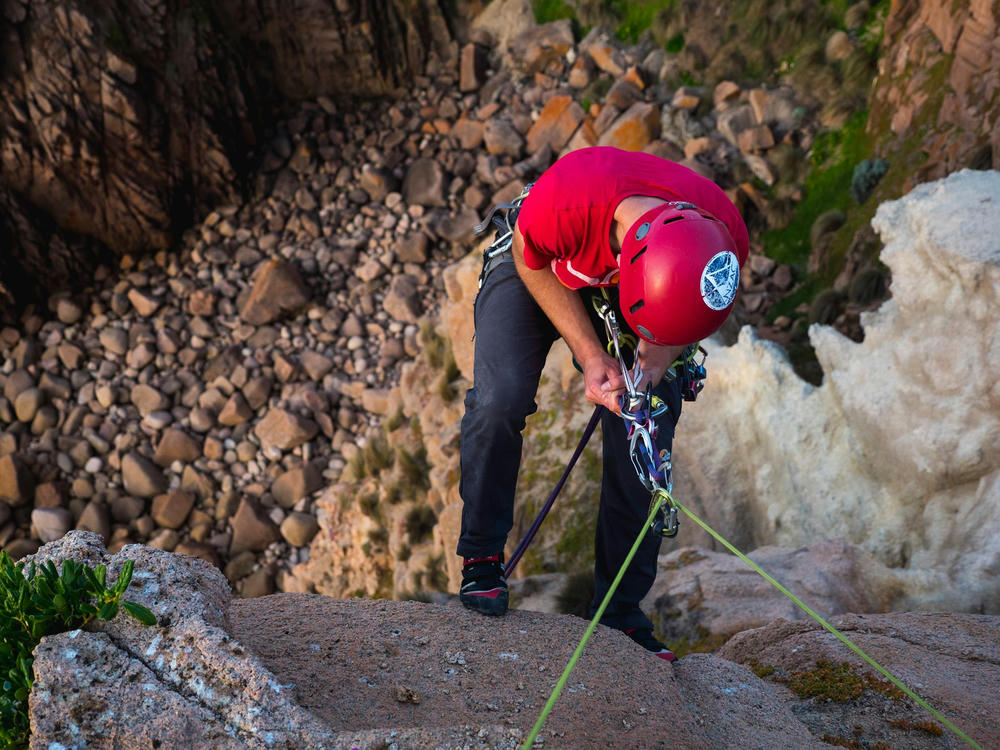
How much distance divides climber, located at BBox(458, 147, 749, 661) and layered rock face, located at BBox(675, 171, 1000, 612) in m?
2.14

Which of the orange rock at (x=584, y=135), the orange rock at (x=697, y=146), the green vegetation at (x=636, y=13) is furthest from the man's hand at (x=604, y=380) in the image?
the green vegetation at (x=636, y=13)

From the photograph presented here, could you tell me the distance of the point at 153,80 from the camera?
1591cm

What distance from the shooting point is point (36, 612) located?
2555 millimetres

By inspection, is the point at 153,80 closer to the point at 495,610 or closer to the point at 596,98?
the point at 596,98

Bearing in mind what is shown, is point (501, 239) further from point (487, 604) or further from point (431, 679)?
point (431, 679)

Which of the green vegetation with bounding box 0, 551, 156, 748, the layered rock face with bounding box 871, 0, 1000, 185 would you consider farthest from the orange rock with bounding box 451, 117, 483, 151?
the green vegetation with bounding box 0, 551, 156, 748

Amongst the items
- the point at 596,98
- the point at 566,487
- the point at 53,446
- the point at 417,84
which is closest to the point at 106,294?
the point at 53,446

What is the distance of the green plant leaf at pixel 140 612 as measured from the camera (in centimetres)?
253

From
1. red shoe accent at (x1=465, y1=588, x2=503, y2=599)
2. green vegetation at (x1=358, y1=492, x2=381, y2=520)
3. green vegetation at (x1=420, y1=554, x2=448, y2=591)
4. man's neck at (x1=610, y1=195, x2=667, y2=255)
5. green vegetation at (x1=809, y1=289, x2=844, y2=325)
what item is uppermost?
man's neck at (x1=610, y1=195, x2=667, y2=255)

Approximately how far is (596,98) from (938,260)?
36.8ft

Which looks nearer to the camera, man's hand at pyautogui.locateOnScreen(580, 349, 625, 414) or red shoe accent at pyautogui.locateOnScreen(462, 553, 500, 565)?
man's hand at pyautogui.locateOnScreen(580, 349, 625, 414)

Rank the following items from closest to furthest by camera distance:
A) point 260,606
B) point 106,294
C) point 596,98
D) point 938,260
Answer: point 260,606, point 938,260, point 596,98, point 106,294

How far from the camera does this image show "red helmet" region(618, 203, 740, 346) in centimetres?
304

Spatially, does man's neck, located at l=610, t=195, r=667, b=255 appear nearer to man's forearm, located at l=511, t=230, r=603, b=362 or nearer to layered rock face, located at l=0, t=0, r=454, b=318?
man's forearm, located at l=511, t=230, r=603, b=362
